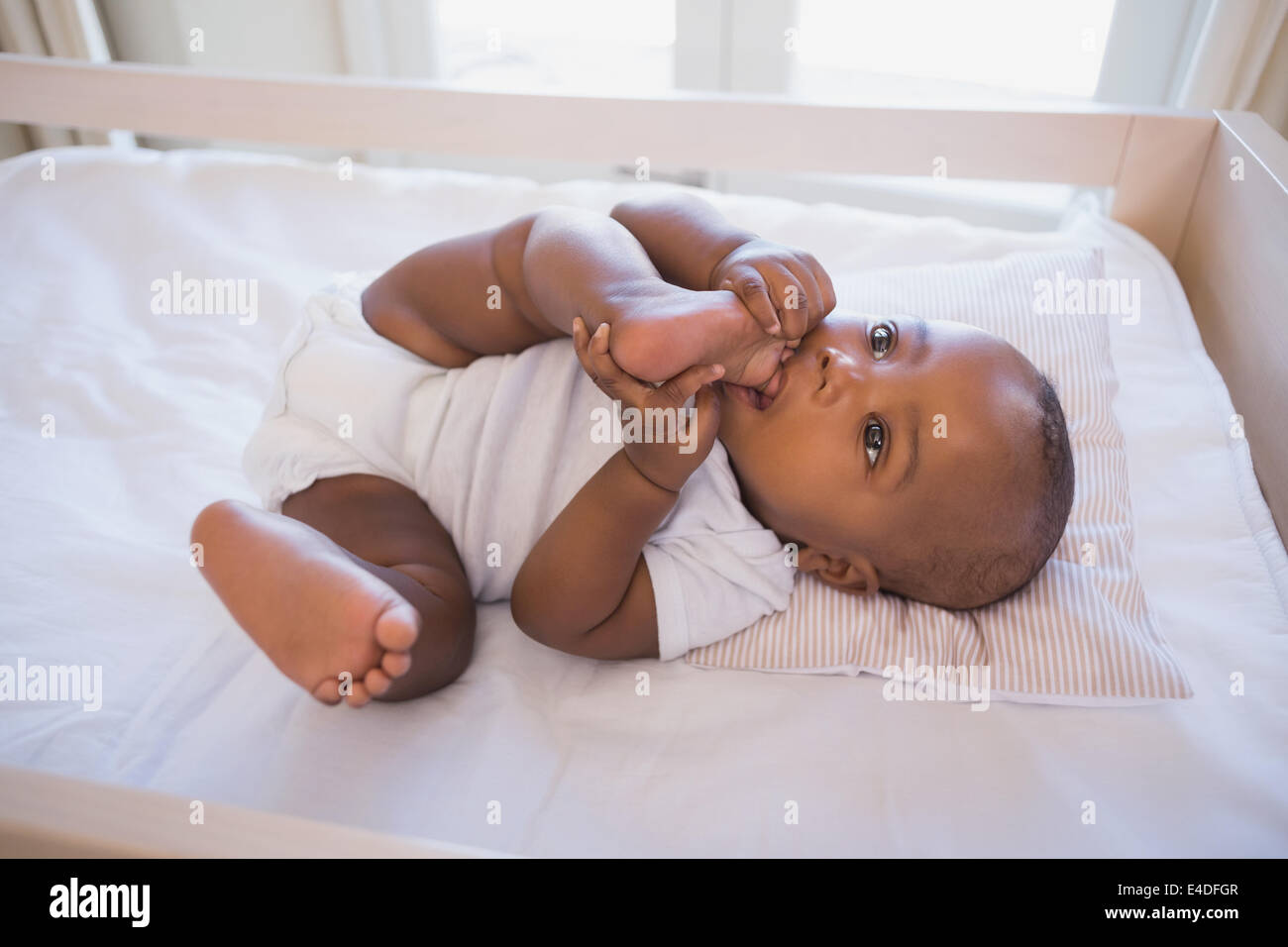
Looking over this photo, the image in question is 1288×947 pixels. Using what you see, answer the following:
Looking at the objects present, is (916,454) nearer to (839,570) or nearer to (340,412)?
(839,570)

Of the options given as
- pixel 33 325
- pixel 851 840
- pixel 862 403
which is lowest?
pixel 851 840

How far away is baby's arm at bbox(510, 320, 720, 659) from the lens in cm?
84

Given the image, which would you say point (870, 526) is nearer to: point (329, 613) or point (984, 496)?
point (984, 496)

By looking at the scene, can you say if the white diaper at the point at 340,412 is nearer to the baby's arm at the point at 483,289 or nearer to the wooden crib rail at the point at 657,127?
the baby's arm at the point at 483,289

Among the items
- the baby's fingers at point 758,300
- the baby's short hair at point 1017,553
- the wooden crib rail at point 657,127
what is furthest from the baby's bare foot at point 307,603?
the wooden crib rail at point 657,127

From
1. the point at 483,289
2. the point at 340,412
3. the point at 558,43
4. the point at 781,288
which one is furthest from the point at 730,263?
the point at 558,43

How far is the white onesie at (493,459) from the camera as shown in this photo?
0.95 meters

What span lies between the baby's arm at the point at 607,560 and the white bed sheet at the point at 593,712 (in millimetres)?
50

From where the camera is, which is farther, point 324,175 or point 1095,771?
point 324,175

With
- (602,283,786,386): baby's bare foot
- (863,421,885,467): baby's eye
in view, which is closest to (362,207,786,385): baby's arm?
(602,283,786,386): baby's bare foot

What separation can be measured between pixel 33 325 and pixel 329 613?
34.8 inches
